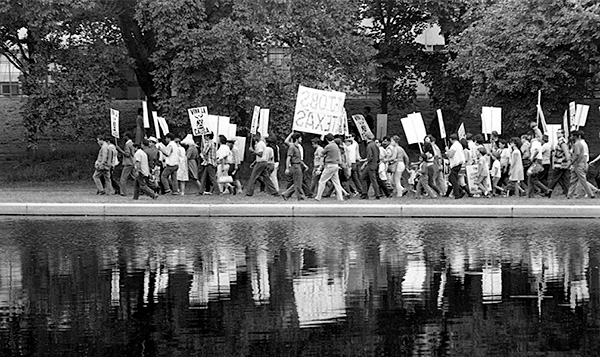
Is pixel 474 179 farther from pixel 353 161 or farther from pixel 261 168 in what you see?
pixel 261 168

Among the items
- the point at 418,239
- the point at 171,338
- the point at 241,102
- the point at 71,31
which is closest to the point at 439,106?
the point at 241,102

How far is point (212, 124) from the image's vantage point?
84.5ft

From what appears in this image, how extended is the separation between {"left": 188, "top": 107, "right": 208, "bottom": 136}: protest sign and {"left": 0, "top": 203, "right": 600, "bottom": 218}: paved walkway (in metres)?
5.26

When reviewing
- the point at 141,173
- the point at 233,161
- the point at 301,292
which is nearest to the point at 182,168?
the point at 233,161

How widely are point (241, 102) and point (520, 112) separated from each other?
8.37 m

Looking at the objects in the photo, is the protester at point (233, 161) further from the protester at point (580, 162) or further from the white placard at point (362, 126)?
the protester at point (580, 162)

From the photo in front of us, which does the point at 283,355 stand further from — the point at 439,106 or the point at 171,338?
the point at 439,106

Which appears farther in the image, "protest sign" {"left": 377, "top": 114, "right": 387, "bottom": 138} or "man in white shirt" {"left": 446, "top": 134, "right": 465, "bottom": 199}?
"protest sign" {"left": 377, "top": 114, "right": 387, "bottom": 138}

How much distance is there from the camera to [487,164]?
23.3m

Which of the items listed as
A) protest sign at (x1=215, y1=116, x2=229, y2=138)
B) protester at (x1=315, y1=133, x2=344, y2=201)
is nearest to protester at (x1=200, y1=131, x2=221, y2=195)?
protest sign at (x1=215, y1=116, x2=229, y2=138)

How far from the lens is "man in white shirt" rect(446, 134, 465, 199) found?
22516 millimetres

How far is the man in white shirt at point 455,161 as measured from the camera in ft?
73.9

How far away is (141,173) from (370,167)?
16.8ft

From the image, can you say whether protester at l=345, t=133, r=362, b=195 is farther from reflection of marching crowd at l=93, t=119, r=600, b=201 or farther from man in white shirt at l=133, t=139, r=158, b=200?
man in white shirt at l=133, t=139, r=158, b=200
